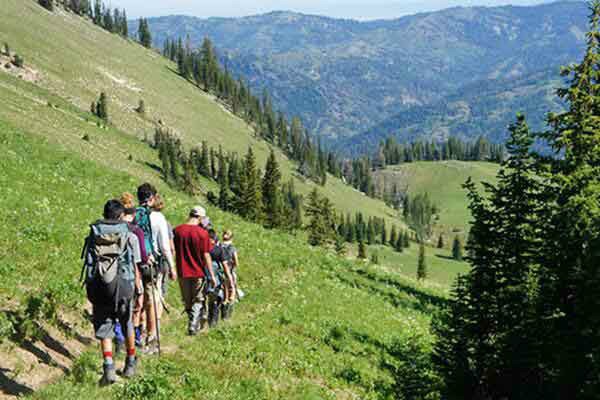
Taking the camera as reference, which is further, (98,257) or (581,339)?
(581,339)

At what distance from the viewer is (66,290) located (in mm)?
12953

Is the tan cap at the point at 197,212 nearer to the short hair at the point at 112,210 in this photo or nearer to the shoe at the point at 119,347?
the shoe at the point at 119,347

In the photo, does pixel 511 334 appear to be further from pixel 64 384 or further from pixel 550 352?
pixel 64 384

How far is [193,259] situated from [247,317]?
4441 millimetres

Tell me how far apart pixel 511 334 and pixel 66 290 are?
12.0 metres

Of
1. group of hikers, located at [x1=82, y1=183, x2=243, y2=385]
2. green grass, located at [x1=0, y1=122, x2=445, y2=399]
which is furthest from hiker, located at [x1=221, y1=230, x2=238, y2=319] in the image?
green grass, located at [x1=0, y1=122, x2=445, y2=399]

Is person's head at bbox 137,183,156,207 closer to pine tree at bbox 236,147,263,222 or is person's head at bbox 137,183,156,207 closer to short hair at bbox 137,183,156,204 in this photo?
short hair at bbox 137,183,156,204

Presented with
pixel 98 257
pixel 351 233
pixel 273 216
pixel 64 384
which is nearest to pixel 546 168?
pixel 98 257

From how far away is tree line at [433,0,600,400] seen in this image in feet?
42.2

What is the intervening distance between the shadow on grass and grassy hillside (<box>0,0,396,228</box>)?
81.4 metres

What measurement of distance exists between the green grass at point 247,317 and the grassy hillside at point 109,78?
67577mm

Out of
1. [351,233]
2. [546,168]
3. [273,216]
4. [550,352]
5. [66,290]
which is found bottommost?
[351,233]

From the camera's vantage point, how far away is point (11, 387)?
8531mm

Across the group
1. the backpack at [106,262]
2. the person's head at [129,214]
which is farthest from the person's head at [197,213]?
the backpack at [106,262]
